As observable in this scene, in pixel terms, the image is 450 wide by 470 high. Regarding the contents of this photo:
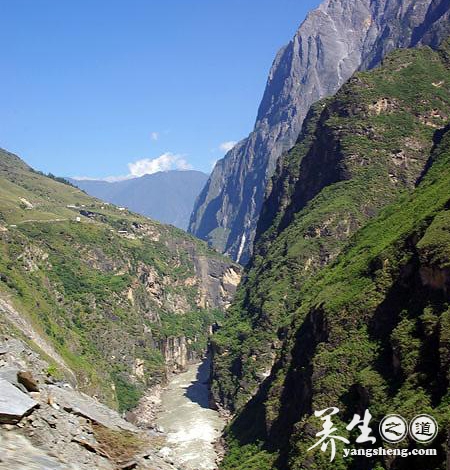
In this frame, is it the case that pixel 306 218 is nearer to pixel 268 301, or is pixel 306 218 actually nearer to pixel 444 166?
pixel 268 301

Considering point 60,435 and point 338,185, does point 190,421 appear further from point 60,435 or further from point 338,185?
point 60,435

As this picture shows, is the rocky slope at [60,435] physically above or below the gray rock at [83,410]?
below

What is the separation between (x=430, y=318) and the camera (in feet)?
156

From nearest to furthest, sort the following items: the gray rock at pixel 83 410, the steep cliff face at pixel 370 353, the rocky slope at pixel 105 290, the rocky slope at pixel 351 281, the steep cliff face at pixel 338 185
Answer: the gray rock at pixel 83 410 < the steep cliff face at pixel 370 353 < the rocky slope at pixel 351 281 < the rocky slope at pixel 105 290 < the steep cliff face at pixel 338 185

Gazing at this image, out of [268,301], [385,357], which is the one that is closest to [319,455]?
[385,357]

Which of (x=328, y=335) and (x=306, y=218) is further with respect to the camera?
(x=306, y=218)

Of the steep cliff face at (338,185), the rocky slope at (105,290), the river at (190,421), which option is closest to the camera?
the river at (190,421)

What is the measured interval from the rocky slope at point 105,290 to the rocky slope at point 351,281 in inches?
727

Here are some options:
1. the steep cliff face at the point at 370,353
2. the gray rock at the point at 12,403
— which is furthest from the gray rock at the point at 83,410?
the steep cliff face at the point at 370,353

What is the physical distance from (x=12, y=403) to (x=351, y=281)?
2365 inches

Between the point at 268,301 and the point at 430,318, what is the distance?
185 feet

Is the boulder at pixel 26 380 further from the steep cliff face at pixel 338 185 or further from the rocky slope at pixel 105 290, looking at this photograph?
the steep cliff face at pixel 338 185

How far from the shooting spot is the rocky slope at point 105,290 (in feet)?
289

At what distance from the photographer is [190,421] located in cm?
8956
